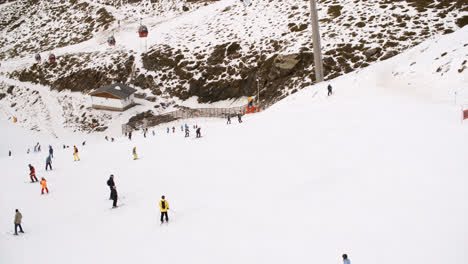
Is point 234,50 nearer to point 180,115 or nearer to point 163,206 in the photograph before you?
point 180,115

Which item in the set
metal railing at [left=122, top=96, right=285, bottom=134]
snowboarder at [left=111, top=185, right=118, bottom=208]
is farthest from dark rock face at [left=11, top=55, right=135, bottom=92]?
snowboarder at [left=111, top=185, right=118, bottom=208]

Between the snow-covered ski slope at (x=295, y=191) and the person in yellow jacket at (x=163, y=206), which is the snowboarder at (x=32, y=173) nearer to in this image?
the snow-covered ski slope at (x=295, y=191)

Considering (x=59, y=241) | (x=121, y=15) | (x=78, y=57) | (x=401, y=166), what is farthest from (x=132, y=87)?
(x=401, y=166)

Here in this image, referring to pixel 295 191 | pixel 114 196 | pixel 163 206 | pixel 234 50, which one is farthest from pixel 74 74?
pixel 295 191

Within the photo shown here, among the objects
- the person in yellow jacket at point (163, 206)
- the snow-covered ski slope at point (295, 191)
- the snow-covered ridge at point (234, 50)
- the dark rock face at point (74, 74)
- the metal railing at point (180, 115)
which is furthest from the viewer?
the dark rock face at point (74, 74)

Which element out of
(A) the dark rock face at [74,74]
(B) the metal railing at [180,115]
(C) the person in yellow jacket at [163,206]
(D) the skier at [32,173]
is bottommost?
(C) the person in yellow jacket at [163,206]

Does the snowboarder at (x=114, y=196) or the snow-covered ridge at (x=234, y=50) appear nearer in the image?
the snowboarder at (x=114, y=196)

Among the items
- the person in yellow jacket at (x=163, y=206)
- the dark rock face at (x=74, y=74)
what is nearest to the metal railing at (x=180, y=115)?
the dark rock face at (x=74, y=74)

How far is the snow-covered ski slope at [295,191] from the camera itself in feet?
33.8

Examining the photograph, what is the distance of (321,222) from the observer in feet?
36.8

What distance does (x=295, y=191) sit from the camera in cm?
1373

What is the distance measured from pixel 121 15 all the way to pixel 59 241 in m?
71.5

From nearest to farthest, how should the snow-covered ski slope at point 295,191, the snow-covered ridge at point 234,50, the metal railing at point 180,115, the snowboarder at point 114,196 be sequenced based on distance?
1. the snow-covered ski slope at point 295,191
2. the snowboarder at point 114,196
3. the snow-covered ridge at point 234,50
4. the metal railing at point 180,115

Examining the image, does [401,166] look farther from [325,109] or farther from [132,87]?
[132,87]
